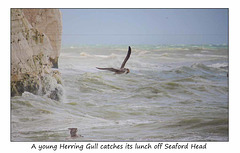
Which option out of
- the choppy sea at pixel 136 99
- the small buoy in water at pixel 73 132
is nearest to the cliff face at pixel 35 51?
the choppy sea at pixel 136 99

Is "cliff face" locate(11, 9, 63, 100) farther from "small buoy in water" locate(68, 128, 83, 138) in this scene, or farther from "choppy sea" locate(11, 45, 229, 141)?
"small buoy in water" locate(68, 128, 83, 138)

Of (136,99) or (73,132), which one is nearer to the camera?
(73,132)

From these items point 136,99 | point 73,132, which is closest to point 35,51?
point 73,132

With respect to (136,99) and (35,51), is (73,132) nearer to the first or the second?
(136,99)

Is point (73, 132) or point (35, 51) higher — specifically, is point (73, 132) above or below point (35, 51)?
below
